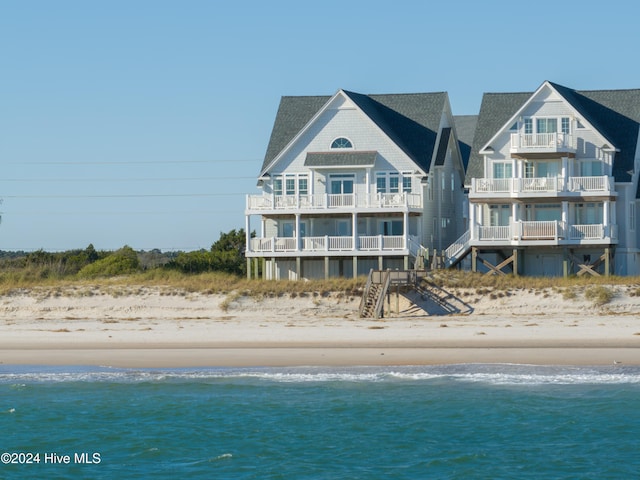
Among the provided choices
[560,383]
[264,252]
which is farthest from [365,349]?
[264,252]

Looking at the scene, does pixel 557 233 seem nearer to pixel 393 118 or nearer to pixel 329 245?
pixel 329 245

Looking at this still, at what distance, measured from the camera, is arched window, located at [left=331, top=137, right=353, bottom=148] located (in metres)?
52.3

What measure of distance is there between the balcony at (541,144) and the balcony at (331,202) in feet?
15.8

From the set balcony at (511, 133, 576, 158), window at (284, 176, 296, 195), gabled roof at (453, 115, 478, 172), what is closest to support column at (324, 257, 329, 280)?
window at (284, 176, 296, 195)

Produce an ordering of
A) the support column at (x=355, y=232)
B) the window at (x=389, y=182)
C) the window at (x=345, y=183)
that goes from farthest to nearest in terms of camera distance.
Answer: the window at (x=345, y=183), the window at (x=389, y=182), the support column at (x=355, y=232)

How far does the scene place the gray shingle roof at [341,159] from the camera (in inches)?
2028

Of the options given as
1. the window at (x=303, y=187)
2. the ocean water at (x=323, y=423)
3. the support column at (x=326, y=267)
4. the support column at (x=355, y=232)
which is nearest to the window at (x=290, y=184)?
the window at (x=303, y=187)

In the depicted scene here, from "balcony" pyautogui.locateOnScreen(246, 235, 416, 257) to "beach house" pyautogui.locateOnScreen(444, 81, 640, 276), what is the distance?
2.48 metres

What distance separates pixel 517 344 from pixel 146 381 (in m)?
11.3

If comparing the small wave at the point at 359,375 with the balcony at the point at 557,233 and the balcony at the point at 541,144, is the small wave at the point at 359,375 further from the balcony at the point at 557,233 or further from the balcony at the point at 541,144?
the balcony at the point at 541,144

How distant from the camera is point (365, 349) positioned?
117 feet

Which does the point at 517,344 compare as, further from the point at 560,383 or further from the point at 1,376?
the point at 1,376

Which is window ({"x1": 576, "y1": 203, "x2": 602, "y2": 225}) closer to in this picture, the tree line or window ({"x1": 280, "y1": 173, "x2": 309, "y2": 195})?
window ({"x1": 280, "y1": 173, "x2": 309, "y2": 195})

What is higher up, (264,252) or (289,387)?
(264,252)
